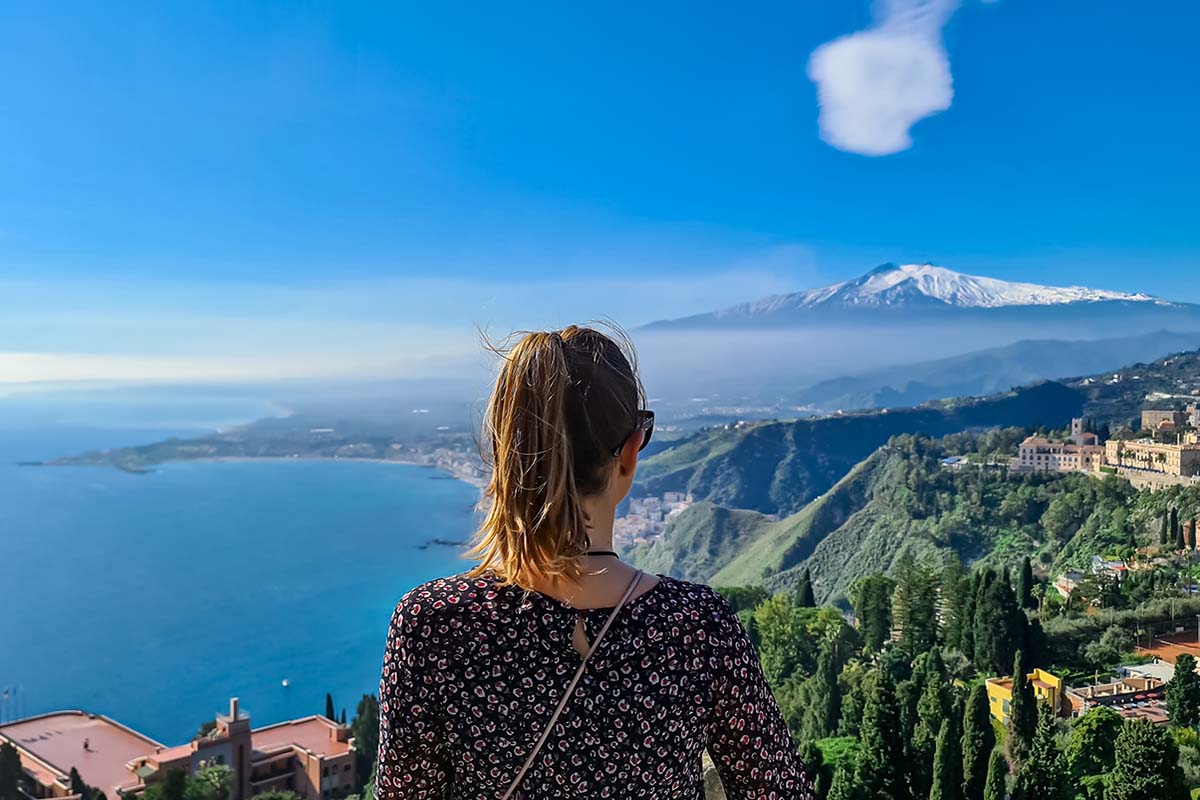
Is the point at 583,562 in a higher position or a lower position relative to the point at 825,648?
higher

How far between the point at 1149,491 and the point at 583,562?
2178 centimetres

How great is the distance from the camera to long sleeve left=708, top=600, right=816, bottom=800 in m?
0.62

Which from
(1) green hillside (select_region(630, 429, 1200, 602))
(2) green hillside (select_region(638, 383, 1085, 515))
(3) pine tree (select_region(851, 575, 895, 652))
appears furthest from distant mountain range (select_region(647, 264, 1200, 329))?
(3) pine tree (select_region(851, 575, 895, 652))

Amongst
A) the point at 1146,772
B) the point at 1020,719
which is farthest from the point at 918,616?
the point at 1146,772

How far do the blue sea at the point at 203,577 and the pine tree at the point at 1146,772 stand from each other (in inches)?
1047

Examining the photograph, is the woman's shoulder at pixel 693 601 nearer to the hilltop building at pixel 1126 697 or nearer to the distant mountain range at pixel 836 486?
the hilltop building at pixel 1126 697

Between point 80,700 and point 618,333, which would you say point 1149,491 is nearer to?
point 618,333

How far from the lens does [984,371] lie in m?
81.4

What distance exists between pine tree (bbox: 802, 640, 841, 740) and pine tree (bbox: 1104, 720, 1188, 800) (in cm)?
486

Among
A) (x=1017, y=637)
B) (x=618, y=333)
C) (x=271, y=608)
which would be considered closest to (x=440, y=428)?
(x=271, y=608)

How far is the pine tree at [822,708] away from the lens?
1055 centimetres

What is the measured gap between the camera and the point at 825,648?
503 inches

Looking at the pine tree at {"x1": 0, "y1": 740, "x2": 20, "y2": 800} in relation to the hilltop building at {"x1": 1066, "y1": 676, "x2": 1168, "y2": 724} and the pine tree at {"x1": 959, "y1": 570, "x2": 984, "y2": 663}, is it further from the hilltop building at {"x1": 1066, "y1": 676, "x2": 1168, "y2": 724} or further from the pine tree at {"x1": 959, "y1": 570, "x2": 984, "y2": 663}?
the hilltop building at {"x1": 1066, "y1": 676, "x2": 1168, "y2": 724}

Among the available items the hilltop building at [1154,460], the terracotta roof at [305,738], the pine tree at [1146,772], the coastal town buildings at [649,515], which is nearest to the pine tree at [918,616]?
the pine tree at [1146,772]
